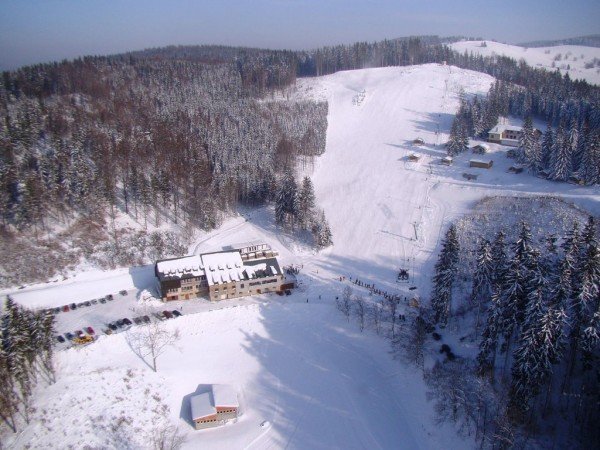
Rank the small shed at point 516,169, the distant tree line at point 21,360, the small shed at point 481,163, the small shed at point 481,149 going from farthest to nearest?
the small shed at point 481,149, the small shed at point 481,163, the small shed at point 516,169, the distant tree line at point 21,360

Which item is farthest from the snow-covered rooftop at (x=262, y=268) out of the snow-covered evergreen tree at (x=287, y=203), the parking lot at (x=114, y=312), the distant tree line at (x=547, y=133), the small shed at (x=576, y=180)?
the small shed at (x=576, y=180)

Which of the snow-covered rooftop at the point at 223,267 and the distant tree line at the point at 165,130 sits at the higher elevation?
the distant tree line at the point at 165,130

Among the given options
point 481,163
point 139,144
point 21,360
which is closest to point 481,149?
point 481,163

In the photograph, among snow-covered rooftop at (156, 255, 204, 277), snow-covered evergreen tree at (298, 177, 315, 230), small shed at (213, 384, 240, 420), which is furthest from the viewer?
snow-covered evergreen tree at (298, 177, 315, 230)

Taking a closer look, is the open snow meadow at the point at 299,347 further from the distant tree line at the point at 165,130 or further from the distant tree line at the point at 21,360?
the distant tree line at the point at 165,130

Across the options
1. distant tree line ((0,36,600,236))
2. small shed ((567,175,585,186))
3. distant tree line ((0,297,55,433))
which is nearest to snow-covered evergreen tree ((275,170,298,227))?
distant tree line ((0,36,600,236))

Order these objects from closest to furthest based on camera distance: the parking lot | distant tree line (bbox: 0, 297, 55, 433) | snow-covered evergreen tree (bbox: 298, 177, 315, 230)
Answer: distant tree line (bbox: 0, 297, 55, 433), the parking lot, snow-covered evergreen tree (bbox: 298, 177, 315, 230)

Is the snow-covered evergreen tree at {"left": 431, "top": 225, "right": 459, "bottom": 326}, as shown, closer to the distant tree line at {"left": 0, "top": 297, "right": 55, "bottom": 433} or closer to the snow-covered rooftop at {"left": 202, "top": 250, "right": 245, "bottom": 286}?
the snow-covered rooftop at {"left": 202, "top": 250, "right": 245, "bottom": 286}

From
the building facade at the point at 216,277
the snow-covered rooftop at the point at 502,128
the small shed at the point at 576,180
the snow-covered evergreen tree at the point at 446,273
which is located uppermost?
the snow-covered rooftop at the point at 502,128
